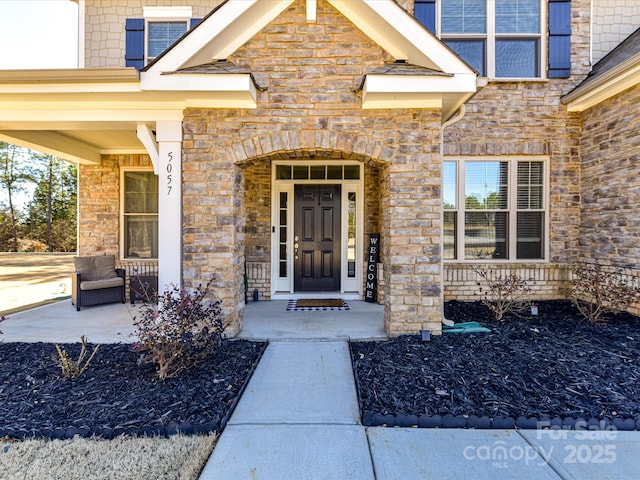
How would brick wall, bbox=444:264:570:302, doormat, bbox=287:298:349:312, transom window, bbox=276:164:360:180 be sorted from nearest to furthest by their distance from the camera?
doormat, bbox=287:298:349:312, brick wall, bbox=444:264:570:302, transom window, bbox=276:164:360:180

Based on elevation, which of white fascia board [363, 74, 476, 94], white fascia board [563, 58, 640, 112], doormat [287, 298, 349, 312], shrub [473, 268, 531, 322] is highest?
white fascia board [563, 58, 640, 112]

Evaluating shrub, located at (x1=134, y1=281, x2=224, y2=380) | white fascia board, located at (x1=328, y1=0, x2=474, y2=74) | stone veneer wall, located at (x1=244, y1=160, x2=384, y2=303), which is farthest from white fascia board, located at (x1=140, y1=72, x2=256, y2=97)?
stone veneer wall, located at (x1=244, y1=160, x2=384, y2=303)

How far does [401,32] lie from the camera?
4.26 m

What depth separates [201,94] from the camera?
14.3ft

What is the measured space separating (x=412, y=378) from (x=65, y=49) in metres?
10.3

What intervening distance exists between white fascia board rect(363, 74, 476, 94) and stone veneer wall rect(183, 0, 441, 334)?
37 cm

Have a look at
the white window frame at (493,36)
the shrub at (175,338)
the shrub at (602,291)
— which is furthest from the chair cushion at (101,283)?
the shrub at (602,291)

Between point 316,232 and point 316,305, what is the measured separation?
1605 mm

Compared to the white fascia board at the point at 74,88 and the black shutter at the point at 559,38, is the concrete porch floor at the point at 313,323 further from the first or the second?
the black shutter at the point at 559,38

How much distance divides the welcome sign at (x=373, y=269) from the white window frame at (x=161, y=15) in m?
5.58

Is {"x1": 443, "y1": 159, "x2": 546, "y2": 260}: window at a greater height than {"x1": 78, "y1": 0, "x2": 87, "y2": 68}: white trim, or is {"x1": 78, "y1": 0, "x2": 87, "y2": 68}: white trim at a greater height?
{"x1": 78, "y1": 0, "x2": 87, "y2": 68}: white trim

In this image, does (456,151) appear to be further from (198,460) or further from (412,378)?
(198,460)

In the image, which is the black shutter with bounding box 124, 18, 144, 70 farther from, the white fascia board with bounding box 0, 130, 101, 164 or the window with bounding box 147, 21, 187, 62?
the white fascia board with bounding box 0, 130, 101, 164

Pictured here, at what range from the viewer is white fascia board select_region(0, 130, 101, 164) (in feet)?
19.0
